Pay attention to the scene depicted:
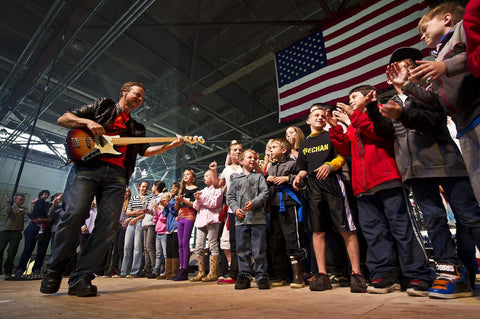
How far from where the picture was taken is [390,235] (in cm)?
183

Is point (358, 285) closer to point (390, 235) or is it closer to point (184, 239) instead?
point (390, 235)

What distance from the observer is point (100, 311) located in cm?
109

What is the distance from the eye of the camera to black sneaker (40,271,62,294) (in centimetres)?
164

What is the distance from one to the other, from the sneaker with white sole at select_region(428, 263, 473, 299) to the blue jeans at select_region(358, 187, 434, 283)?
0.51ft

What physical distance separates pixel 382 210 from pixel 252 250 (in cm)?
123

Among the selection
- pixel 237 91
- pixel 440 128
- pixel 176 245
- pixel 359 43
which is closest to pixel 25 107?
pixel 237 91

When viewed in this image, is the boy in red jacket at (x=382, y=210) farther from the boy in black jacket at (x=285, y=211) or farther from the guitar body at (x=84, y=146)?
the guitar body at (x=84, y=146)

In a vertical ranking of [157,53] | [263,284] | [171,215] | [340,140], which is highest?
[157,53]

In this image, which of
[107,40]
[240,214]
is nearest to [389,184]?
[240,214]

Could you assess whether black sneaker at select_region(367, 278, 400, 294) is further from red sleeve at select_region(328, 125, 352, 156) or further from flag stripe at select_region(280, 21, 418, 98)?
flag stripe at select_region(280, 21, 418, 98)

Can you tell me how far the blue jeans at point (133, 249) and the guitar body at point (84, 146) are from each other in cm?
311

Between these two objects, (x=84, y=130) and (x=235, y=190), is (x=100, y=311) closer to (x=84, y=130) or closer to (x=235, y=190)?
(x=84, y=130)

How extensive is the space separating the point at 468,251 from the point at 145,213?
4.43 meters

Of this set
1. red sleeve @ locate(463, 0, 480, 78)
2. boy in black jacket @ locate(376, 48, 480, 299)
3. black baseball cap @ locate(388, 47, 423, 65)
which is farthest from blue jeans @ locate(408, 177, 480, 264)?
black baseball cap @ locate(388, 47, 423, 65)
